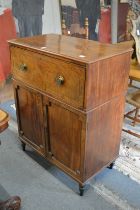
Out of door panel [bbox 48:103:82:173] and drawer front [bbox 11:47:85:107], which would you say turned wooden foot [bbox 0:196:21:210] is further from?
drawer front [bbox 11:47:85:107]

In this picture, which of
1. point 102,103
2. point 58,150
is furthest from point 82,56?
point 58,150

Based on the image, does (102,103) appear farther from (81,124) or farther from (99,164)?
(99,164)

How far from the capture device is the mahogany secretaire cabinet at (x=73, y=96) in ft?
4.20

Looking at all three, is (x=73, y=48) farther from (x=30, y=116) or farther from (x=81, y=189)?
(x=81, y=189)

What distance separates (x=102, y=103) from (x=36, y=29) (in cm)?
224

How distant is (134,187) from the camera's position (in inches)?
67.6

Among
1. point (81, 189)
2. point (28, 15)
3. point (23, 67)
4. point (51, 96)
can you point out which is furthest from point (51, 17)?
point (81, 189)

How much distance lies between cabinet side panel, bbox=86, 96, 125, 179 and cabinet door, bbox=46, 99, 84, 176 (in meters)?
0.06

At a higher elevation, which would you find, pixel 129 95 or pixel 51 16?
pixel 51 16

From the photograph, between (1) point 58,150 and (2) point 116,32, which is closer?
(1) point 58,150

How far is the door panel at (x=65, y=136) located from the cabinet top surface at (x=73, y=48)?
352 mm

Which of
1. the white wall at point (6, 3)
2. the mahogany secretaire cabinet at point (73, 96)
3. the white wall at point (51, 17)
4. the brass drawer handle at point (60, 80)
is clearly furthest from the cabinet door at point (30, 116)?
the white wall at point (51, 17)

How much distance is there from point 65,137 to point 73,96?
0.35 metres

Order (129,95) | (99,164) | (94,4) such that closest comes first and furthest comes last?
(99,164), (129,95), (94,4)
